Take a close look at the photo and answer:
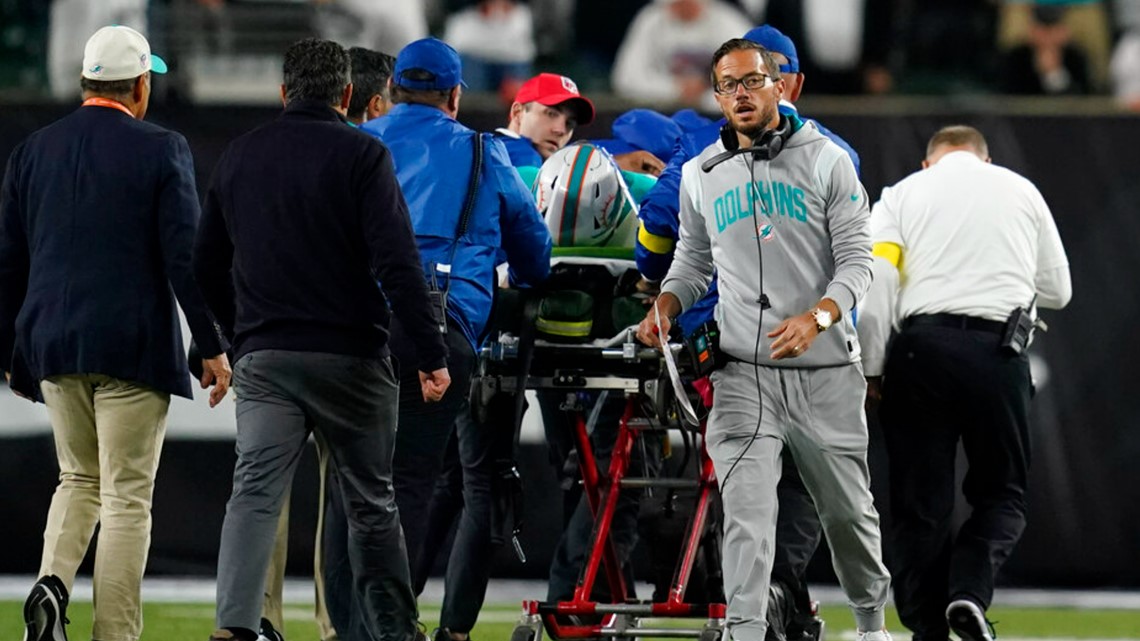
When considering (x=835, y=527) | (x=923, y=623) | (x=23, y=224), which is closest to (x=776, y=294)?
(x=835, y=527)

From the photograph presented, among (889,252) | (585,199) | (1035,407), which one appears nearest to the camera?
(585,199)

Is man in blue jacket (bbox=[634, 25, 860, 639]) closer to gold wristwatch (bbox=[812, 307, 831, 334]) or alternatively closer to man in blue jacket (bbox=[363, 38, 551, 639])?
man in blue jacket (bbox=[363, 38, 551, 639])

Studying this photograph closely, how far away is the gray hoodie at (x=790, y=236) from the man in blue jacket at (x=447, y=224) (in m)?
0.70

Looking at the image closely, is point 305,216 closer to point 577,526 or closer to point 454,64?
point 454,64

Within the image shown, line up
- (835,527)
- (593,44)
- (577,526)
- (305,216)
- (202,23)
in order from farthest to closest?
(593,44)
(202,23)
(577,526)
(835,527)
(305,216)

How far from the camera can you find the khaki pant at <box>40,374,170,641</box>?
242 inches

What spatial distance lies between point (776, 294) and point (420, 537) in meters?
1.38

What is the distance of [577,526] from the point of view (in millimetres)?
7062

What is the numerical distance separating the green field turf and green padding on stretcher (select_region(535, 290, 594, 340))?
1718 mm

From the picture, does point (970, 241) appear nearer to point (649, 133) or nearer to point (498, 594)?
point (649, 133)

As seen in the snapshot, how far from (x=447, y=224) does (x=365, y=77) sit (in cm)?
62

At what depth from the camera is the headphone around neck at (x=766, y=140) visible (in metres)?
5.95

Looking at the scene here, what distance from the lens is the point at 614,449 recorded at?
671 centimetres

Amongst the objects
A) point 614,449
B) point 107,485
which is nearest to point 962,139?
point 614,449
